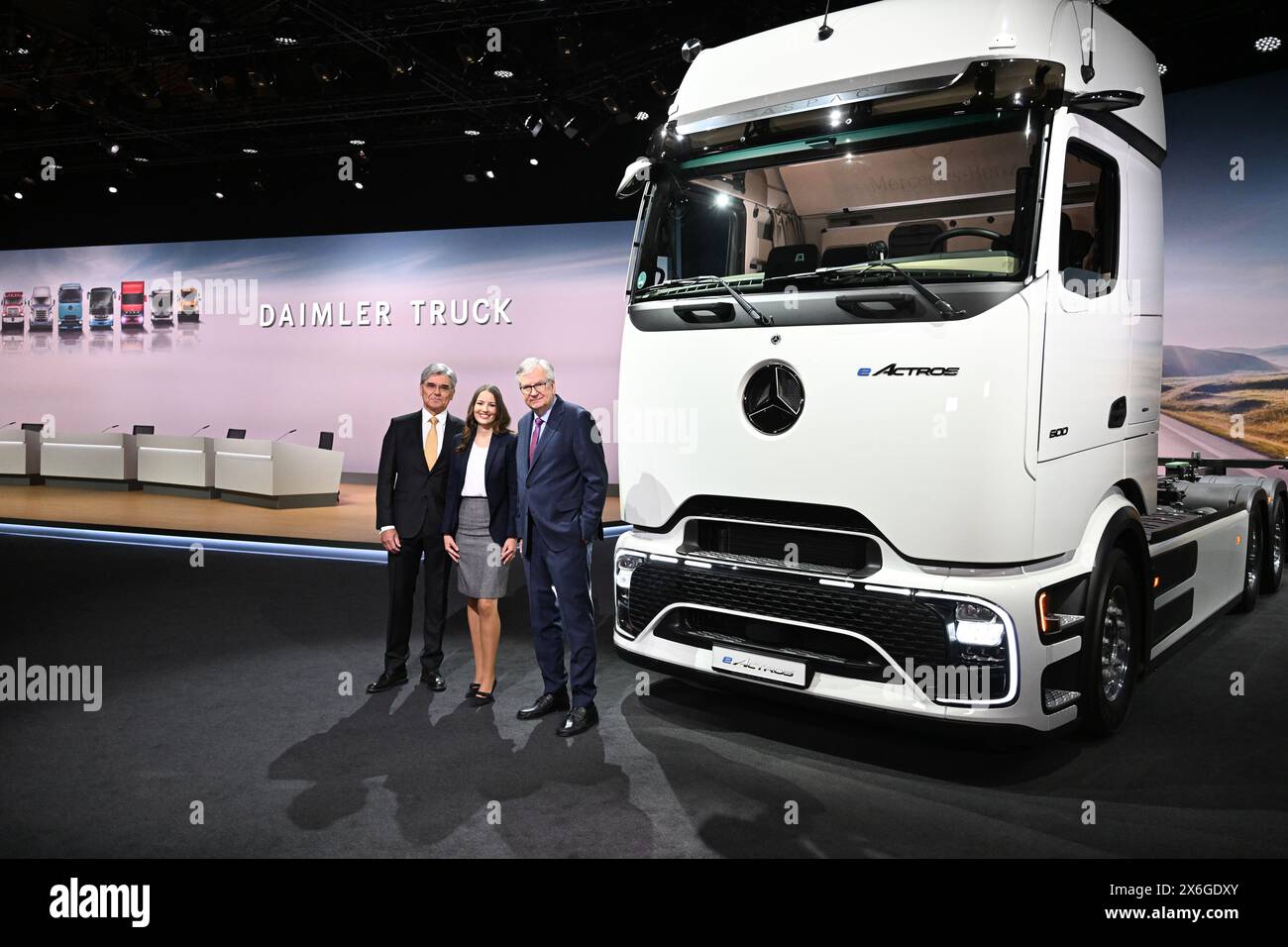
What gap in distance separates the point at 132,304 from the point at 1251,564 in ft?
55.5

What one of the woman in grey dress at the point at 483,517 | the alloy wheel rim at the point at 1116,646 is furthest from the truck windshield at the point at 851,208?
the alloy wheel rim at the point at 1116,646

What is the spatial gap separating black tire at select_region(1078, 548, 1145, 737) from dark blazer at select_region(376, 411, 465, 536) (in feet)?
9.98

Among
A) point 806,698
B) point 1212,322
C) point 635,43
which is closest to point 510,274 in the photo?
point 635,43

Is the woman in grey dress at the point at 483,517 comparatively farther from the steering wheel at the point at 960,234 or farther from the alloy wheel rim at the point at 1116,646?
the alloy wheel rim at the point at 1116,646

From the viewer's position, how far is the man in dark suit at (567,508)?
4.02 meters

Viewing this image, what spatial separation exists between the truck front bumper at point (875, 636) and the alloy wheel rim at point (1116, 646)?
55 cm

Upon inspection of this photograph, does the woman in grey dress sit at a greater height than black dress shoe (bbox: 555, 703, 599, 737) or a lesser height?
greater

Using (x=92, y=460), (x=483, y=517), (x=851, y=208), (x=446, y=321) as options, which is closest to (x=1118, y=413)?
Result: (x=851, y=208)

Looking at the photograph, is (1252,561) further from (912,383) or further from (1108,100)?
(912,383)

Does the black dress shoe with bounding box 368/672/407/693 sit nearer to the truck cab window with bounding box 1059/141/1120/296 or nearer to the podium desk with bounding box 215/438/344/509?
the truck cab window with bounding box 1059/141/1120/296

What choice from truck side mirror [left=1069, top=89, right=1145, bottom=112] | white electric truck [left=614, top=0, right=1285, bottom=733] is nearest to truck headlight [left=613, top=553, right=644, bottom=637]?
white electric truck [left=614, top=0, right=1285, bottom=733]

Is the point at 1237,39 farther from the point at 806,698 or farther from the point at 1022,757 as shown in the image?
the point at 806,698

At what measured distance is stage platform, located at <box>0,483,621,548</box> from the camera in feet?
33.3

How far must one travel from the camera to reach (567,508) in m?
4.03
